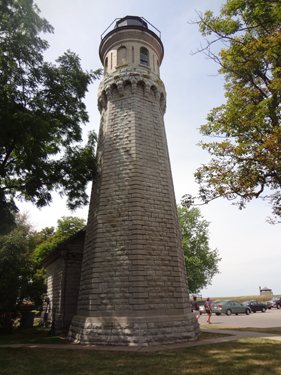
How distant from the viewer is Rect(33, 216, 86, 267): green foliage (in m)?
35.7

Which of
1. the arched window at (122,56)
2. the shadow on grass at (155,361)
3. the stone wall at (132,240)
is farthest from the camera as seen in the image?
the arched window at (122,56)

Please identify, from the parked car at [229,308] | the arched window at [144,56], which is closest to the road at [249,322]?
the parked car at [229,308]

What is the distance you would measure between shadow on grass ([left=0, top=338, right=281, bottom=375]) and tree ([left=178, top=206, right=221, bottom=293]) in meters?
23.6

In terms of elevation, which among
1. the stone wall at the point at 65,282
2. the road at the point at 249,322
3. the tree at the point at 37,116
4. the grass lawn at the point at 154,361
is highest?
the tree at the point at 37,116

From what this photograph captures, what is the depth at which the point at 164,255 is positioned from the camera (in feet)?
38.1

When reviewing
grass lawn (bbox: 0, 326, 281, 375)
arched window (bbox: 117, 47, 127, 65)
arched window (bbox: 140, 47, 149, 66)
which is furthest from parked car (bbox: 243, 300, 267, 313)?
arched window (bbox: 117, 47, 127, 65)

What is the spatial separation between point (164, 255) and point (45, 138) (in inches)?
300

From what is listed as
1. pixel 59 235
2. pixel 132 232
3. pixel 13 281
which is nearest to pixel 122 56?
pixel 132 232

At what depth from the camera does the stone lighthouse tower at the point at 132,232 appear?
10266 millimetres

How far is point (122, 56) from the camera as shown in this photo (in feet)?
53.7

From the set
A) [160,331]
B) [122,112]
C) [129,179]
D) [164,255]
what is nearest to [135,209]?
[129,179]

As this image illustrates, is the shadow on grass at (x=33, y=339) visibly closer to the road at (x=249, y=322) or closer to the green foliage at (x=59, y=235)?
the road at (x=249, y=322)

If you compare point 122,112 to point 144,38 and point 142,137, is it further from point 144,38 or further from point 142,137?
point 144,38

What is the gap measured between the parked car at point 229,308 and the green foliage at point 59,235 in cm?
2130
